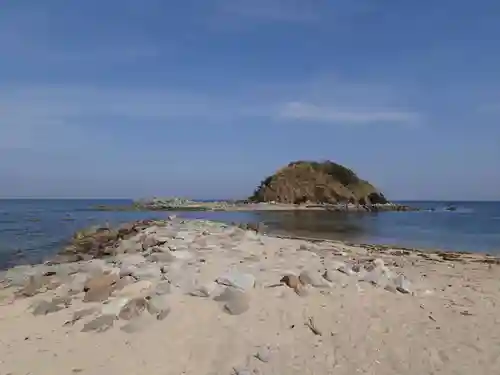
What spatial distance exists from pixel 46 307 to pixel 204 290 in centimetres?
208

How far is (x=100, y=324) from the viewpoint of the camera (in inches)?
224

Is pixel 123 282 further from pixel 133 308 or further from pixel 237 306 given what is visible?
pixel 237 306

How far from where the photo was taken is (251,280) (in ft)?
23.0

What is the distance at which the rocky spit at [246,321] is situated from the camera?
16.2 ft

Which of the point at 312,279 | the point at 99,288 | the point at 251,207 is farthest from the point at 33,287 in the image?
the point at 251,207

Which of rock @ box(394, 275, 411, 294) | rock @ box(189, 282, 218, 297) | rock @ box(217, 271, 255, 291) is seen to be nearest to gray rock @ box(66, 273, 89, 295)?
rock @ box(189, 282, 218, 297)

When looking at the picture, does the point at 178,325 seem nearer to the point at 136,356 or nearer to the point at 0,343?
the point at 136,356

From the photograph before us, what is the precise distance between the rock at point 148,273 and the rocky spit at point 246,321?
0.03 meters

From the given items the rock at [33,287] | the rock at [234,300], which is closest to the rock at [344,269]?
the rock at [234,300]

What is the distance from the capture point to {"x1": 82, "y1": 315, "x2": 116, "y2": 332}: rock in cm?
563

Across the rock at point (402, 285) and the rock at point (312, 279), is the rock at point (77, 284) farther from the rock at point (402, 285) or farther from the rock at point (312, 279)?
the rock at point (402, 285)

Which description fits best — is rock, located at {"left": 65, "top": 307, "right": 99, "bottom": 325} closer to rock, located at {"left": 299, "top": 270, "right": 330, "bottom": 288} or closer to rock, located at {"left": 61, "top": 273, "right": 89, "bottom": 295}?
rock, located at {"left": 61, "top": 273, "right": 89, "bottom": 295}

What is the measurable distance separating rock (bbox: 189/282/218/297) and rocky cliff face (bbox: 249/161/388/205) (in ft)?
244

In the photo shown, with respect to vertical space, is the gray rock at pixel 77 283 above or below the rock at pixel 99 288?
below
